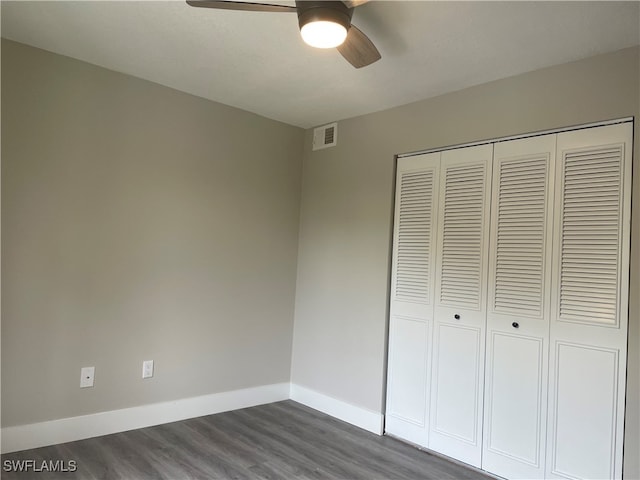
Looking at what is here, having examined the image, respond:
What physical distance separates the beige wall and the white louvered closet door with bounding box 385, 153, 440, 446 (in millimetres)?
84

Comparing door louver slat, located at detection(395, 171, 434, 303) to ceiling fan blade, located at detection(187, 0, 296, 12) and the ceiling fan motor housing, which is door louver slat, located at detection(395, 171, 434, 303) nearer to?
the ceiling fan motor housing

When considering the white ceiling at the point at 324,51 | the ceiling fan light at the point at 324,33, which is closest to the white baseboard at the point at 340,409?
the white ceiling at the point at 324,51

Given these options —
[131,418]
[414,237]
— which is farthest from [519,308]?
[131,418]

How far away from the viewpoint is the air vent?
3.69m

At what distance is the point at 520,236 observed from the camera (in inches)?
101

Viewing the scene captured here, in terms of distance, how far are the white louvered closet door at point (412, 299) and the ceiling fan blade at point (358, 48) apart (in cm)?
114

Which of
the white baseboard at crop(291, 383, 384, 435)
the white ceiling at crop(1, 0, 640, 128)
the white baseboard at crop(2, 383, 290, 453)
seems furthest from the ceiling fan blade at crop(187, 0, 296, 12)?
the white baseboard at crop(291, 383, 384, 435)

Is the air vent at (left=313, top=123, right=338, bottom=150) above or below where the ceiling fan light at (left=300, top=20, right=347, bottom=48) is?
above

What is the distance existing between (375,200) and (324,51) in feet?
4.05

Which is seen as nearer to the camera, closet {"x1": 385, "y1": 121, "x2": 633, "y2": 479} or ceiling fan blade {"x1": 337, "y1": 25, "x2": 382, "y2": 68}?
ceiling fan blade {"x1": 337, "y1": 25, "x2": 382, "y2": 68}

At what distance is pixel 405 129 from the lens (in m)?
3.18

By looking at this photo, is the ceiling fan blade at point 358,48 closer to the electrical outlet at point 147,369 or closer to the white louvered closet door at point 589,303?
the white louvered closet door at point 589,303

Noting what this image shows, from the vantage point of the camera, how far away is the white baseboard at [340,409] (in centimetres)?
317

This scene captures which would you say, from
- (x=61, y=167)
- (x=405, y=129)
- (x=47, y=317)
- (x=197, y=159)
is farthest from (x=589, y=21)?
(x=47, y=317)
